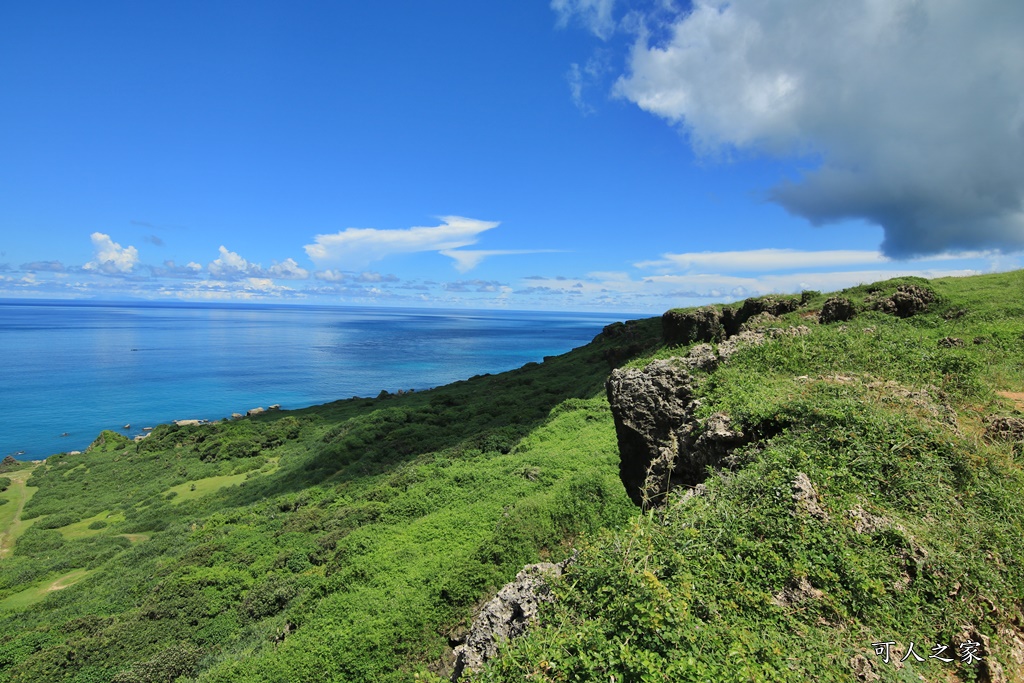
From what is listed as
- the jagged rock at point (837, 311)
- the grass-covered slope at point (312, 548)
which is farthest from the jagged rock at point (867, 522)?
the jagged rock at point (837, 311)

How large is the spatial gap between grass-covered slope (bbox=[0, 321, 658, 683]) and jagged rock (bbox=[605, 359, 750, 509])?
4.41m

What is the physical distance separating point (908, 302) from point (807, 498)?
54.4 feet

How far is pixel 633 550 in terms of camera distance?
6426 millimetres

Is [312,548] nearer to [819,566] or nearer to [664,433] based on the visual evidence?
[664,433]

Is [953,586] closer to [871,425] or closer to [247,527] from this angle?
[871,425]

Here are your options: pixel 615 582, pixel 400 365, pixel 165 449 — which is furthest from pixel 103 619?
pixel 400 365

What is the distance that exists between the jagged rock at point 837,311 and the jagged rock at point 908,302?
98cm

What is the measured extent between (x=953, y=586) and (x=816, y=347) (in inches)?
328

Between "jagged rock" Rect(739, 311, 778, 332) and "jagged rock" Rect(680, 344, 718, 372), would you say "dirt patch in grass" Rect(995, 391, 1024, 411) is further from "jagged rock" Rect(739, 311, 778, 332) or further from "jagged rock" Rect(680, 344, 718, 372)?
"jagged rock" Rect(739, 311, 778, 332)

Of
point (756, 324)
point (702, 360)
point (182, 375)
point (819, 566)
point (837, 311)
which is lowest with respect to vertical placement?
point (182, 375)

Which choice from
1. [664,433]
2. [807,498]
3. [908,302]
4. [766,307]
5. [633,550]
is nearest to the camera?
[633,550]

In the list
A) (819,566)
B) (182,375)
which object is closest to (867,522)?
(819,566)

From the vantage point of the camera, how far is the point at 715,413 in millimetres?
9945

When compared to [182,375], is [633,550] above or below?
above
